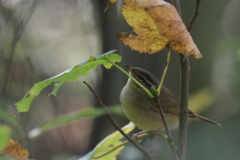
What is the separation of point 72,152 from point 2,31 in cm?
215

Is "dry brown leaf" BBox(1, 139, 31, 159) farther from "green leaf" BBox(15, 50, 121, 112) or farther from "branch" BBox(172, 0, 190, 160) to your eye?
"branch" BBox(172, 0, 190, 160)

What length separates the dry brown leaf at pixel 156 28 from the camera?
3.39 feet

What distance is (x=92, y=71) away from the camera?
4512 mm

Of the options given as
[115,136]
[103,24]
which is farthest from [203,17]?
[115,136]

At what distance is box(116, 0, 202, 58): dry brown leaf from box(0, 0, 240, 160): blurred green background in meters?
1.69

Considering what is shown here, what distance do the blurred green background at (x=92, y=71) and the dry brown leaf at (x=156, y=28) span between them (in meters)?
1.69

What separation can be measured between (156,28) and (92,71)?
347 cm

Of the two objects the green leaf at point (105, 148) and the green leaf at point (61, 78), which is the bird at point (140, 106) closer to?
the green leaf at point (105, 148)

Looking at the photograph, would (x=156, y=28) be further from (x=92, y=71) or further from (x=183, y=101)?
(x=92, y=71)

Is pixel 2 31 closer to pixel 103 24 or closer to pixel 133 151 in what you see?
pixel 103 24

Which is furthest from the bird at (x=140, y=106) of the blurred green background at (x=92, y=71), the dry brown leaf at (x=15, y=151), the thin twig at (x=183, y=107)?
the dry brown leaf at (x=15, y=151)

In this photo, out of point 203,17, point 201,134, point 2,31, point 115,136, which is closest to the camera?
point 115,136

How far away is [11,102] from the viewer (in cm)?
362

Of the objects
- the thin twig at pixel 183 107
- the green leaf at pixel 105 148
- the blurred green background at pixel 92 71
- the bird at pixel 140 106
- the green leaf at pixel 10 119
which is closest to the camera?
the green leaf at pixel 10 119
